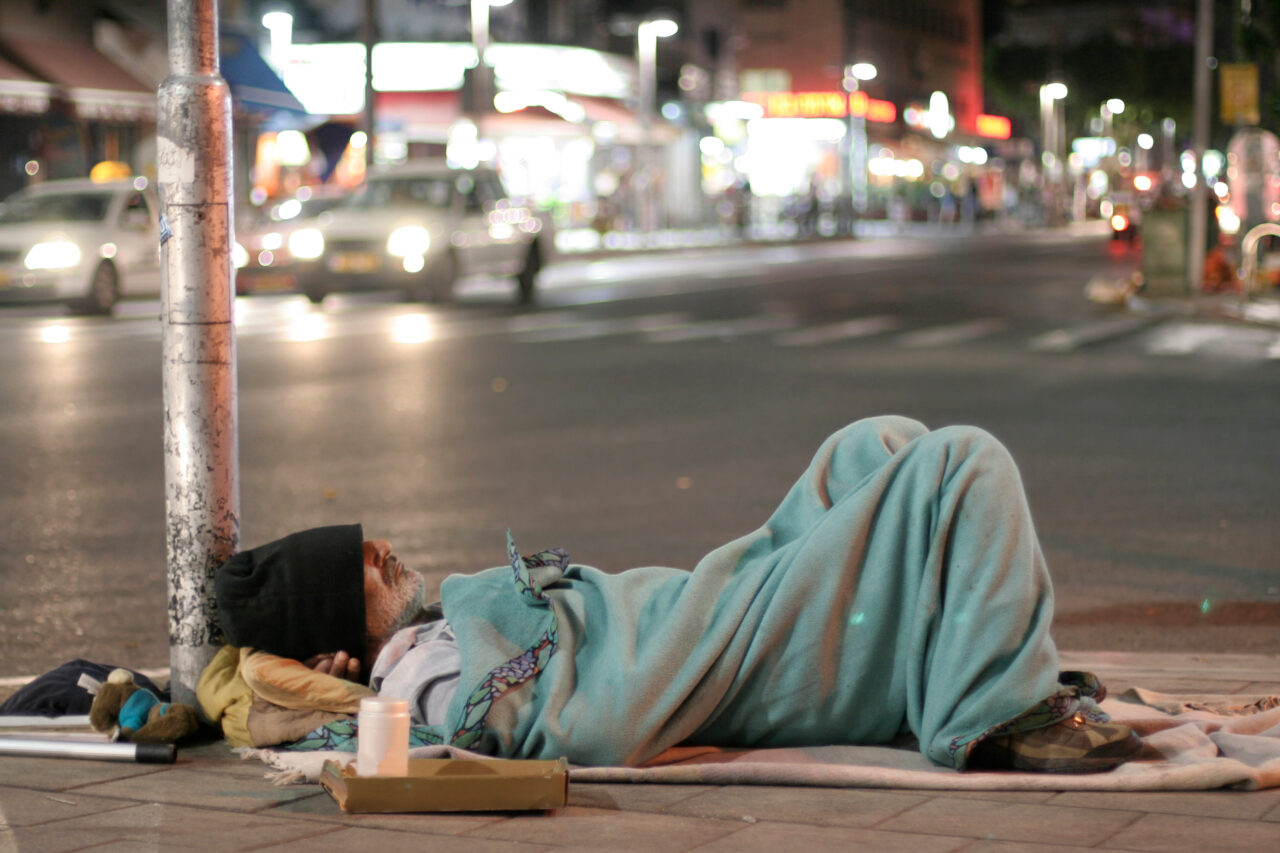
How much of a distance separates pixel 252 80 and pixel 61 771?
30720mm

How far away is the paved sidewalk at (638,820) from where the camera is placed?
3.27 m

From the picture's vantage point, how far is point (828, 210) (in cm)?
6091

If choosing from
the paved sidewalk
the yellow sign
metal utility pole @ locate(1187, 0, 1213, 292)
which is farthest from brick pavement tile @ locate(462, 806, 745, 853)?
the yellow sign

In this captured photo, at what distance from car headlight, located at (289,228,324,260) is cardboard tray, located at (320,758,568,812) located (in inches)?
809

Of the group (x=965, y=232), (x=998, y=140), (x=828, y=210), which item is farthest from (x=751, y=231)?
(x=998, y=140)

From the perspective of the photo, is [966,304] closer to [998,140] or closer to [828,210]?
[828,210]

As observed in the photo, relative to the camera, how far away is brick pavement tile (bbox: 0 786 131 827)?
3.45 meters

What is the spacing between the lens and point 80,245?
814 inches

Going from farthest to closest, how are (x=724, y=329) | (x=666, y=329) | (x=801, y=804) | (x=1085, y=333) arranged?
(x=724, y=329), (x=666, y=329), (x=1085, y=333), (x=801, y=804)

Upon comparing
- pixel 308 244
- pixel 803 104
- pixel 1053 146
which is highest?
pixel 803 104

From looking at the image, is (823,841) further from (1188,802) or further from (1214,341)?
(1214,341)

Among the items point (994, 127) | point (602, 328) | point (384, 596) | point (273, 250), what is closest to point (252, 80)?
point (273, 250)

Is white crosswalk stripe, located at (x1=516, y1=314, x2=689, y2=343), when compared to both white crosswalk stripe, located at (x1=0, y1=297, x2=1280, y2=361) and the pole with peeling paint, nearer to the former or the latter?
white crosswalk stripe, located at (x1=0, y1=297, x2=1280, y2=361)

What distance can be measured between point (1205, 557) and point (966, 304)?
1732 cm
